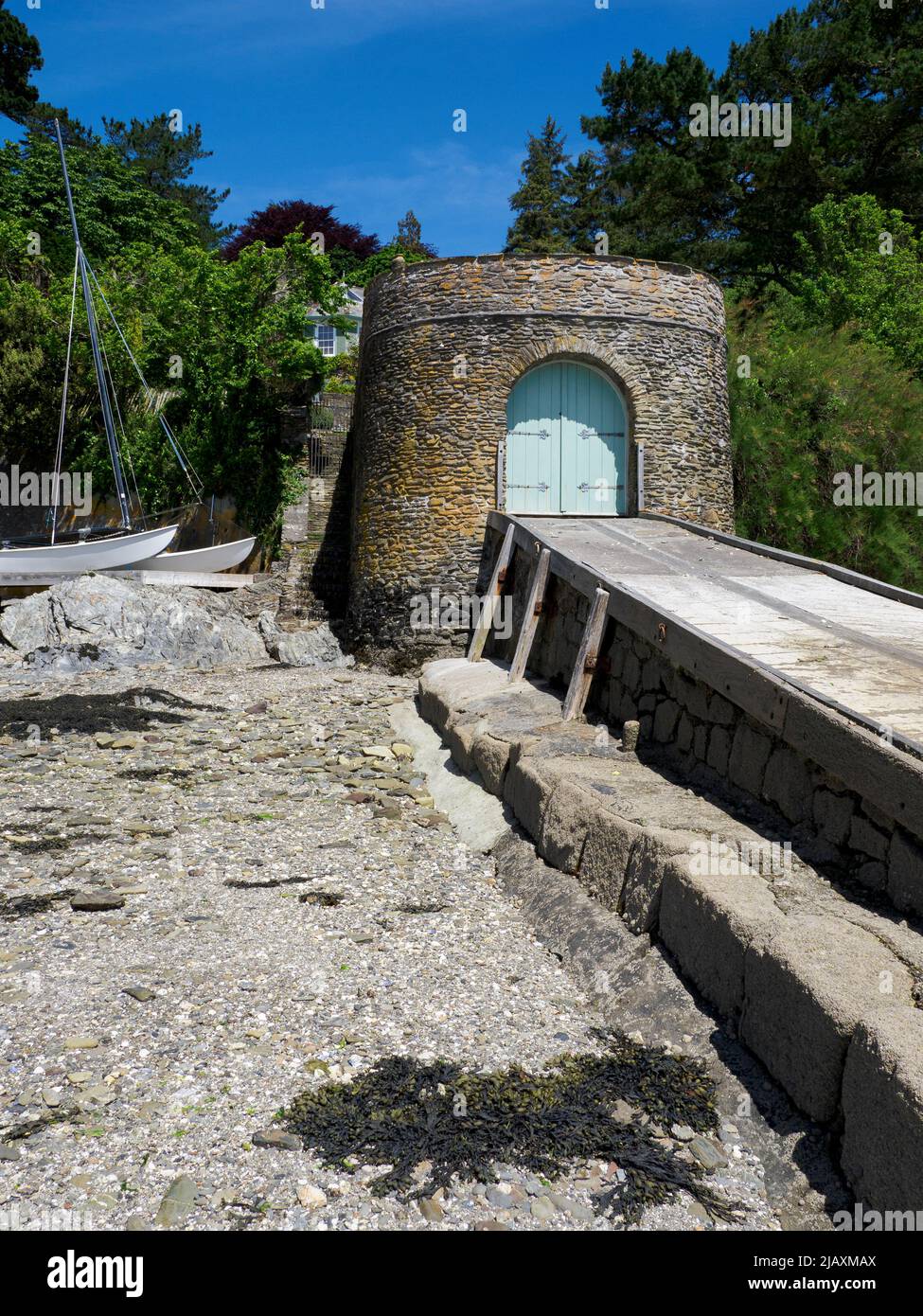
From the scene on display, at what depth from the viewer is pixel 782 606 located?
25.6 ft

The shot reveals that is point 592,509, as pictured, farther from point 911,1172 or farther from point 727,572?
point 911,1172

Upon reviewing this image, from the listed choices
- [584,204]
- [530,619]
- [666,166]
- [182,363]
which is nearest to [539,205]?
[584,204]

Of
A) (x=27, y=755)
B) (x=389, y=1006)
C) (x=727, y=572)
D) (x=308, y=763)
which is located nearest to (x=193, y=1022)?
(x=389, y=1006)

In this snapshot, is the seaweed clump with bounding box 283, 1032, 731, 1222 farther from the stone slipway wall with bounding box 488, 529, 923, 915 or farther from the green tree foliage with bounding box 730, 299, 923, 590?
the green tree foliage with bounding box 730, 299, 923, 590

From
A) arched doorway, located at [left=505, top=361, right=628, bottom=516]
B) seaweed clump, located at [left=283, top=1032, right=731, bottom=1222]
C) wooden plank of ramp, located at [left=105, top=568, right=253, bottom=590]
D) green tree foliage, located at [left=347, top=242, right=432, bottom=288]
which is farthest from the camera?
green tree foliage, located at [left=347, top=242, right=432, bottom=288]

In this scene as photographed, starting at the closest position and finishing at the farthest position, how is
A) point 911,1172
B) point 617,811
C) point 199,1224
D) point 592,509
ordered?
point 911,1172
point 199,1224
point 617,811
point 592,509

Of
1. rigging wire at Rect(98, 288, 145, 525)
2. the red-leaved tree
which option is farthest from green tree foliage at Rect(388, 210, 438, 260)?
rigging wire at Rect(98, 288, 145, 525)

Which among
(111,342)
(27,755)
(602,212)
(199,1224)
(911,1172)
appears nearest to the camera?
(911,1172)

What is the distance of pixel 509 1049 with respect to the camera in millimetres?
4375

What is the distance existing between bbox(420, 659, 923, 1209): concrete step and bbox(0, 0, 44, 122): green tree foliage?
1379 inches

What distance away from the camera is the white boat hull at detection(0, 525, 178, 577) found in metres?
15.8

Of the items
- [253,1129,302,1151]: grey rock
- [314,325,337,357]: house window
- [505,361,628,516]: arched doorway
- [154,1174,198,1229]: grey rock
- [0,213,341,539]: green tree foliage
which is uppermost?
[314,325,337,357]: house window

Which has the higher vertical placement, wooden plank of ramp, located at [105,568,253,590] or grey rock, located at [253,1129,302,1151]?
wooden plank of ramp, located at [105,568,253,590]
